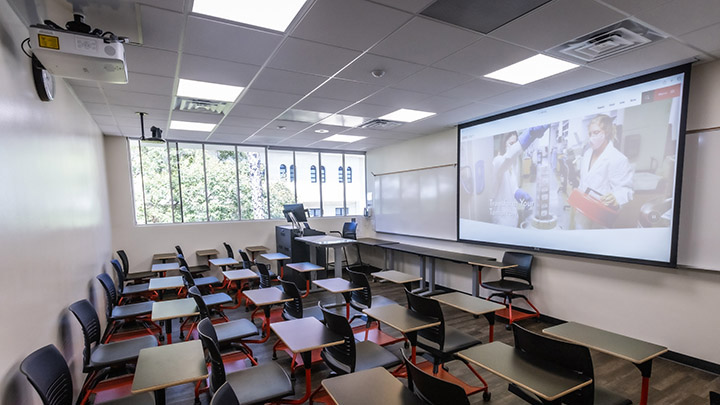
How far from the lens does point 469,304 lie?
2965 mm

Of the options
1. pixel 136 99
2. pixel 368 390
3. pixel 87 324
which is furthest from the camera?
pixel 136 99

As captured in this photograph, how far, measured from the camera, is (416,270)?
651cm

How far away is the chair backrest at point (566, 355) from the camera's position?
5.81 feet

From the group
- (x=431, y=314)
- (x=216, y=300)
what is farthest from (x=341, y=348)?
(x=216, y=300)

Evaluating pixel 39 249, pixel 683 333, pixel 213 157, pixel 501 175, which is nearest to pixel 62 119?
pixel 39 249

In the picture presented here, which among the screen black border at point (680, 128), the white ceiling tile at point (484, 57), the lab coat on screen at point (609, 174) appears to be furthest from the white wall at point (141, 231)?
the lab coat on screen at point (609, 174)

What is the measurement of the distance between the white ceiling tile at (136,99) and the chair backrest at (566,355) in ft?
14.4

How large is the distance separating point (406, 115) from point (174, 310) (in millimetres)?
3943

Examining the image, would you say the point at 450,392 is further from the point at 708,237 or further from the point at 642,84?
the point at 642,84

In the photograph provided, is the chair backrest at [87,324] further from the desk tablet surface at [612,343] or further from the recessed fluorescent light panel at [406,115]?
the recessed fluorescent light panel at [406,115]

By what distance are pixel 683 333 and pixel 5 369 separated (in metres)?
5.37

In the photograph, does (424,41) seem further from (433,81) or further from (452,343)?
(452,343)

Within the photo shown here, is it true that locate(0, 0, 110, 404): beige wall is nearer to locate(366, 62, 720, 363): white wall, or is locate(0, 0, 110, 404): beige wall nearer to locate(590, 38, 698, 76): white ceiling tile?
locate(590, 38, 698, 76): white ceiling tile

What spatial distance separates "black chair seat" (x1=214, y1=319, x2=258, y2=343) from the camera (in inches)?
111
